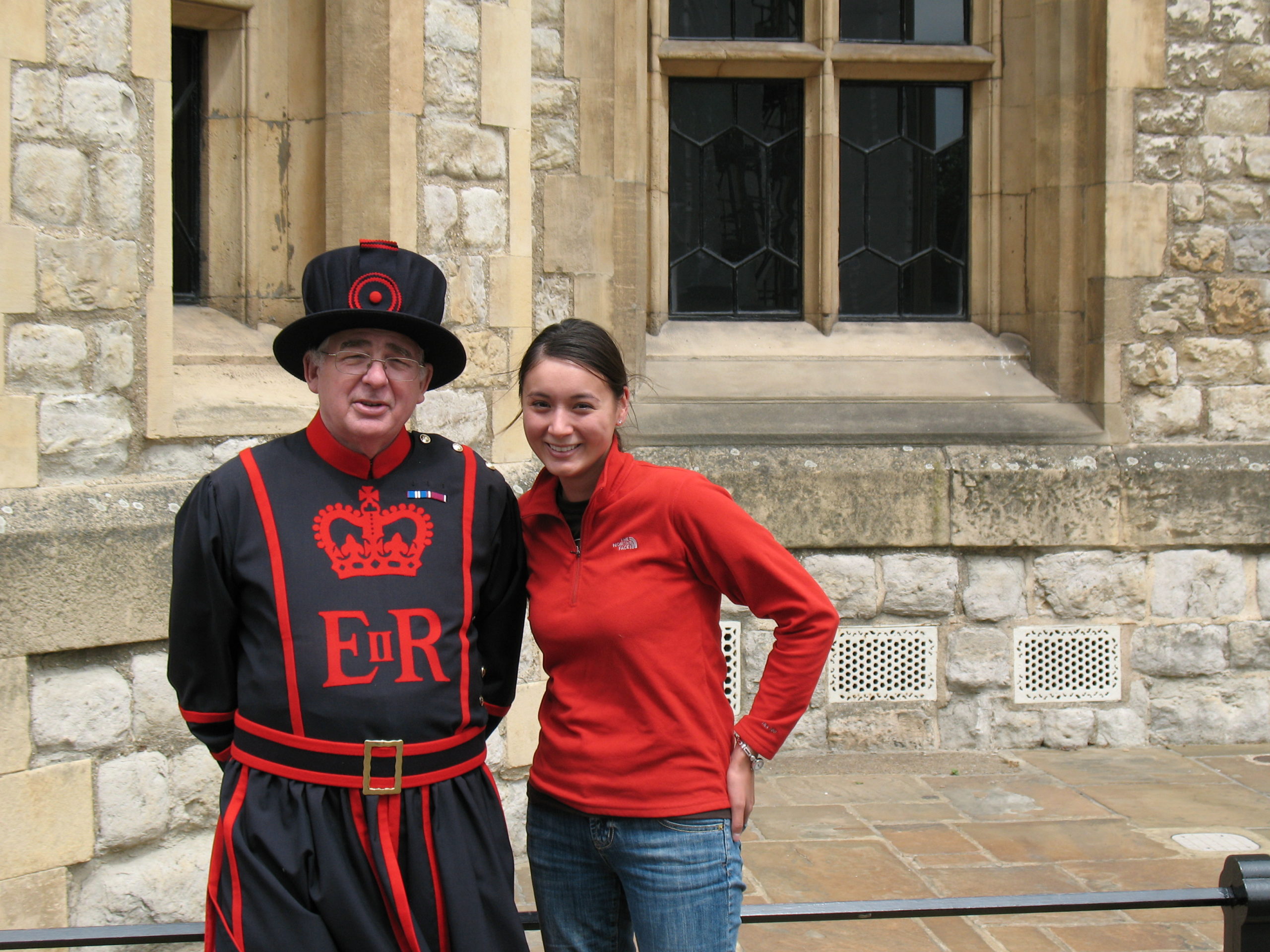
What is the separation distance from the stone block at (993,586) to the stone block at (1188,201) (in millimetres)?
1524

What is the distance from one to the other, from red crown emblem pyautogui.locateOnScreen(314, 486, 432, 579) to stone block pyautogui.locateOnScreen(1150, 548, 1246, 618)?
161 inches

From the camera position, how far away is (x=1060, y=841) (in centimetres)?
410

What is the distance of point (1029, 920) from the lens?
3510mm

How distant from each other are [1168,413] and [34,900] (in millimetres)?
4368

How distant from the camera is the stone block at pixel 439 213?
12.9ft

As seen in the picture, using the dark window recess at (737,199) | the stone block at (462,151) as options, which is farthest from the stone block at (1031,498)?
the stone block at (462,151)

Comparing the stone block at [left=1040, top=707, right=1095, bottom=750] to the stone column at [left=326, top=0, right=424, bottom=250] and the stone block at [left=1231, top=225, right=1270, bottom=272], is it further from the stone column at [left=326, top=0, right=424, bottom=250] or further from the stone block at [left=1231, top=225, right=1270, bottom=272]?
the stone column at [left=326, top=0, right=424, bottom=250]

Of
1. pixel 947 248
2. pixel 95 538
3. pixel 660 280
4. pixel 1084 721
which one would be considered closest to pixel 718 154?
pixel 660 280

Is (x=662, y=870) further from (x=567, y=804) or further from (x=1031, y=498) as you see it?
(x=1031, y=498)

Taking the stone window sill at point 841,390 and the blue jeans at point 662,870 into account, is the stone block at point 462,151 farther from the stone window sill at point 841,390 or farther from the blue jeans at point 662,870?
the blue jeans at point 662,870

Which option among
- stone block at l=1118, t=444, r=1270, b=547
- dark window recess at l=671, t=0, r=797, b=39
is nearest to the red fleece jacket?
stone block at l=1118, t=444, r=1270, b=547

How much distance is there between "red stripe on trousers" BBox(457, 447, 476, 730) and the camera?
1896mm

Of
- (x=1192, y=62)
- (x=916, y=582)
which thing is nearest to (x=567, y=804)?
(x=916, y=582)

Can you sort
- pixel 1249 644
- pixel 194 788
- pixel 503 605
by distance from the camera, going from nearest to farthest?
pixel 503 605 < pixel 194 788 < pixel 1249 644
